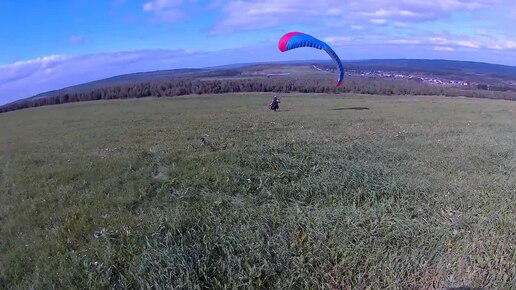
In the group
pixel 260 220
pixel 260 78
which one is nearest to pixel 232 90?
pixel 260 78

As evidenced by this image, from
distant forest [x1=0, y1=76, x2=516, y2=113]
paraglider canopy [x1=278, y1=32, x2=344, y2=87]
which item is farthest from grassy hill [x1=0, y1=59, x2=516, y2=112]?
paraglider canopy [x1=278, y1=32, x2=344, y2=87]

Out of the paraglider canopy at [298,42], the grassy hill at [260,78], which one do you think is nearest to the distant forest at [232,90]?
the grassy hill at [260,78]

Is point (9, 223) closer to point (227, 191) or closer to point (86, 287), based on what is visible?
point (86, 287)

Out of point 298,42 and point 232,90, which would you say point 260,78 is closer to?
point 232,90

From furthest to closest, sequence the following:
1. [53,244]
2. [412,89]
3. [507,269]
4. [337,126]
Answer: [412,89] → [337,126] → [53,244] → [507,269]

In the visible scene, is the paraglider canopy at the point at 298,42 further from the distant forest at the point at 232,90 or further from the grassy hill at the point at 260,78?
the grassy hill at the point at 260,78

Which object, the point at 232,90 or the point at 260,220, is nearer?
the point at 260,220

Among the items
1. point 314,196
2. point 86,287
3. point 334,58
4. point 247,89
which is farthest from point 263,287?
point 247,89

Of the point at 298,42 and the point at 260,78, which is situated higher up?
the point at 260,78
